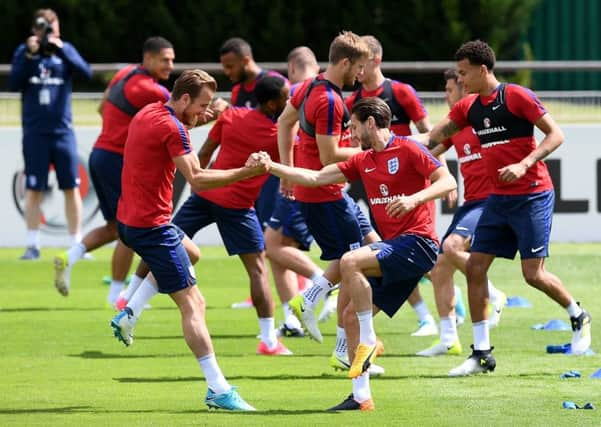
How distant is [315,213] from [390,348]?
4.01 feet

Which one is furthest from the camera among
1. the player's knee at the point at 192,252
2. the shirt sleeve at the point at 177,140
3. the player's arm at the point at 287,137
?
the player's arm at the point at 287,137

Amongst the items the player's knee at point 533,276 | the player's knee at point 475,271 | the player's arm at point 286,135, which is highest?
the player's arm at point 286,135

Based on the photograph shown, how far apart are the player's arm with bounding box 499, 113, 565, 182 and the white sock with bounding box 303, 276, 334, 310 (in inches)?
58.8

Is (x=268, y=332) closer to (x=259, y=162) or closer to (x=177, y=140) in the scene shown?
(x=259, y=162)

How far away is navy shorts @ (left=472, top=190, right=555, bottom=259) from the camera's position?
10633 mm

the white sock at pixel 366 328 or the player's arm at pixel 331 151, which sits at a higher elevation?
the player's arm at pixel 331 151

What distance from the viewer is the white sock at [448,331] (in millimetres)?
11375

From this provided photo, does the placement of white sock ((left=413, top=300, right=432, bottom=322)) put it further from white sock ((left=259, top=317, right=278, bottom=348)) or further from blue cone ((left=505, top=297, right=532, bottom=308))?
blue cone ((left=505, top=297, right=532, bottom=308))

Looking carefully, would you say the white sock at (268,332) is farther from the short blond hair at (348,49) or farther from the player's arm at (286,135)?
the short blond hair at (348,49)

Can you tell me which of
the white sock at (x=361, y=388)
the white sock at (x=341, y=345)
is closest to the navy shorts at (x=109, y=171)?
the white sock at (x=341, y=345)

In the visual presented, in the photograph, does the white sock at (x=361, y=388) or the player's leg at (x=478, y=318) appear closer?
the white sock at (x=361, y=388)

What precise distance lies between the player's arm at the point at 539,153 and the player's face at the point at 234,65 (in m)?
3.36

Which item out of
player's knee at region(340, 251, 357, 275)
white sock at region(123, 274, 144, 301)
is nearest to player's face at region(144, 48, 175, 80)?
white sock at region(123, 274, 144, 301)

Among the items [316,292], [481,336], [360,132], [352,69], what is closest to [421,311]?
[316,292]
